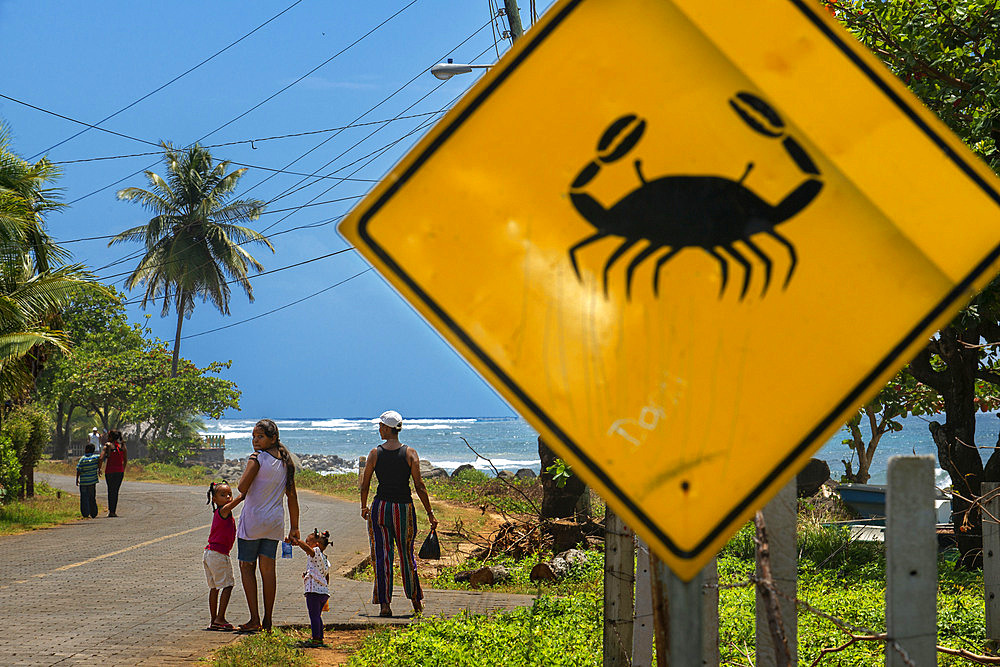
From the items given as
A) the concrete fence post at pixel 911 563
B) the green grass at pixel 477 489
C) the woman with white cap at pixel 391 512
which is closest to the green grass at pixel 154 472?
the green grass at pixel 477 489

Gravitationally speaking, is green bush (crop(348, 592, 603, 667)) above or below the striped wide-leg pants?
below

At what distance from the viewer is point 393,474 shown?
320 inches

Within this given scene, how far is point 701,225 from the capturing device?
141 centimetres

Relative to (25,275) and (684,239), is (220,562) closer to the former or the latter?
(684,239)

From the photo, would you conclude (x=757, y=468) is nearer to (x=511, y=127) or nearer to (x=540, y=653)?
(x=511, y=127)

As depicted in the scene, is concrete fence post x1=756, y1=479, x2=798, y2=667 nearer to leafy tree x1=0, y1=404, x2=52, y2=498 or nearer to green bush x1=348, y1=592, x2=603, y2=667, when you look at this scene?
green bush x1=348, y1=592, x2=603, y2=667

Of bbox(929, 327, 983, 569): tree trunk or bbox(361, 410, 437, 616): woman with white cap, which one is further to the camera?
bbox(929, 327, 983, 569): tree trunk

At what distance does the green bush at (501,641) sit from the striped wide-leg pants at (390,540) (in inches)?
33.3

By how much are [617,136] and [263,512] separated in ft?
21.7

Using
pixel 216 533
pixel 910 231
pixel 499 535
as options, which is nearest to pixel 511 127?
pixel 910 231

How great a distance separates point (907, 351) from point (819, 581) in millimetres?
9736

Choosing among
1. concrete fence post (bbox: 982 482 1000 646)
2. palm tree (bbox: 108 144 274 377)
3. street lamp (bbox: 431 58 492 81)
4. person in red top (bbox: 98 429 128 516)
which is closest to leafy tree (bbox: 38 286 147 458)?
palm tree (bbox: 108 144 274 377)

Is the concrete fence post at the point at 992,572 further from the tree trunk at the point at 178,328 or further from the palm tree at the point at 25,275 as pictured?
the tree trunk at the point at 178,328

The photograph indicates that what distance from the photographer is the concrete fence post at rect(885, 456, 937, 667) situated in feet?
5.51
